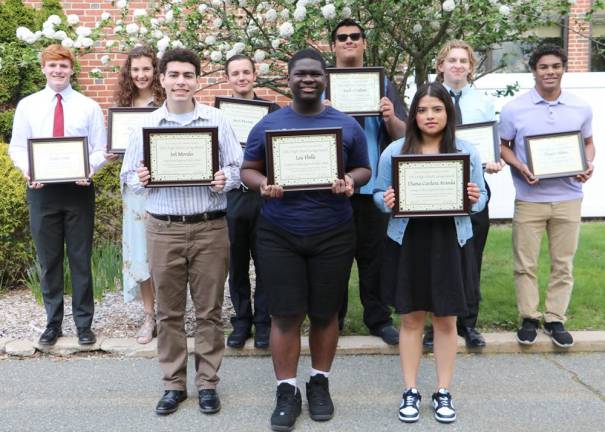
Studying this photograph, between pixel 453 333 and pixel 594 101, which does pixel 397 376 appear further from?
pixel 594 101

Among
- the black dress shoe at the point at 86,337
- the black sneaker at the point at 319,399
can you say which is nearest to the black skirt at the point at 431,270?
the black sneaker at the point at 319,399

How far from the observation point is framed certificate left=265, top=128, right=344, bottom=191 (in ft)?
12.6

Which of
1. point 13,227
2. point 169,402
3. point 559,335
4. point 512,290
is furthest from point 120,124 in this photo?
point 512,290

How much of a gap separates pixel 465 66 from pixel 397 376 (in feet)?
7.13

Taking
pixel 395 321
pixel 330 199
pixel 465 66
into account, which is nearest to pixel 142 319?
pixel 395 321

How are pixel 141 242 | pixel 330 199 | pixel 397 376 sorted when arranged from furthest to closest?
pixel 141 242 → pixel 397 376 → pixel 330 199

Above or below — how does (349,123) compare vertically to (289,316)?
above

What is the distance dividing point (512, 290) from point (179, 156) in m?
3.83

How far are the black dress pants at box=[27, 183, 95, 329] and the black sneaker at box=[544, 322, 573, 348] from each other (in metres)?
3.46

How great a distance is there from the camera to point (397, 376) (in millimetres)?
4859

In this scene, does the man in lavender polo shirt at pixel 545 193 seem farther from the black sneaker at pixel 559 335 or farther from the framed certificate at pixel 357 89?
the framed certificate at pixel 357 89

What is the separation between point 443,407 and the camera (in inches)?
162

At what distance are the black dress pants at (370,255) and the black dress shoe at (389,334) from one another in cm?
4

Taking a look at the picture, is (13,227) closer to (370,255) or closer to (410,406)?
(370,255)
